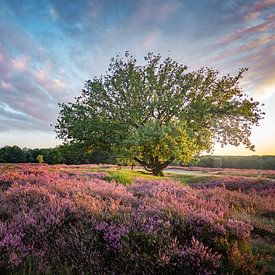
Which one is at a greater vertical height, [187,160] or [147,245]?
[187,160]

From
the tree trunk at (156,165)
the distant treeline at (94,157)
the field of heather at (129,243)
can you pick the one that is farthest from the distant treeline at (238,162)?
the field of heather at (129,243)

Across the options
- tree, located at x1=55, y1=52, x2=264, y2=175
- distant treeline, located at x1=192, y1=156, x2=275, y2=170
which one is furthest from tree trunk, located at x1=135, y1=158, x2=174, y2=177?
distant treeline, located at x1=192, y1=156, x2=275, y2=170

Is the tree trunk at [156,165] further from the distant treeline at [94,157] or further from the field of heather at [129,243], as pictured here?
the field of heather at [129,243]

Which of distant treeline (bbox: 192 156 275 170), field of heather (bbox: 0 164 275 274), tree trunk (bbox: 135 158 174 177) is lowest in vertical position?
field of heather (bbox: 0 164 275 274)

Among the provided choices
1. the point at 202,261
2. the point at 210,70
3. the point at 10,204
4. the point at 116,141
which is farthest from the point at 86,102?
the point at 202,261

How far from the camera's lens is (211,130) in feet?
83.6

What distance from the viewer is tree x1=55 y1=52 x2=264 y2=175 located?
23.5 metres

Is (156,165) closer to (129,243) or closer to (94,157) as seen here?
(129,243)

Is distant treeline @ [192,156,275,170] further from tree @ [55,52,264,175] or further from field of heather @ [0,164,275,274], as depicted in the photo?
field of heather @ [0,164,275,274]

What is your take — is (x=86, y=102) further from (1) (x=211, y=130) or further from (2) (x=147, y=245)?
(2) (x=147, y=245)

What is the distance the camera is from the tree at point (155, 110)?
2355 cm

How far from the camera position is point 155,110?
24938 mm

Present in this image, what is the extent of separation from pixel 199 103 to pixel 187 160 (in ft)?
17.3

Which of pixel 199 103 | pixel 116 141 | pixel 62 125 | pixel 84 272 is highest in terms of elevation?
pixel 199 103
